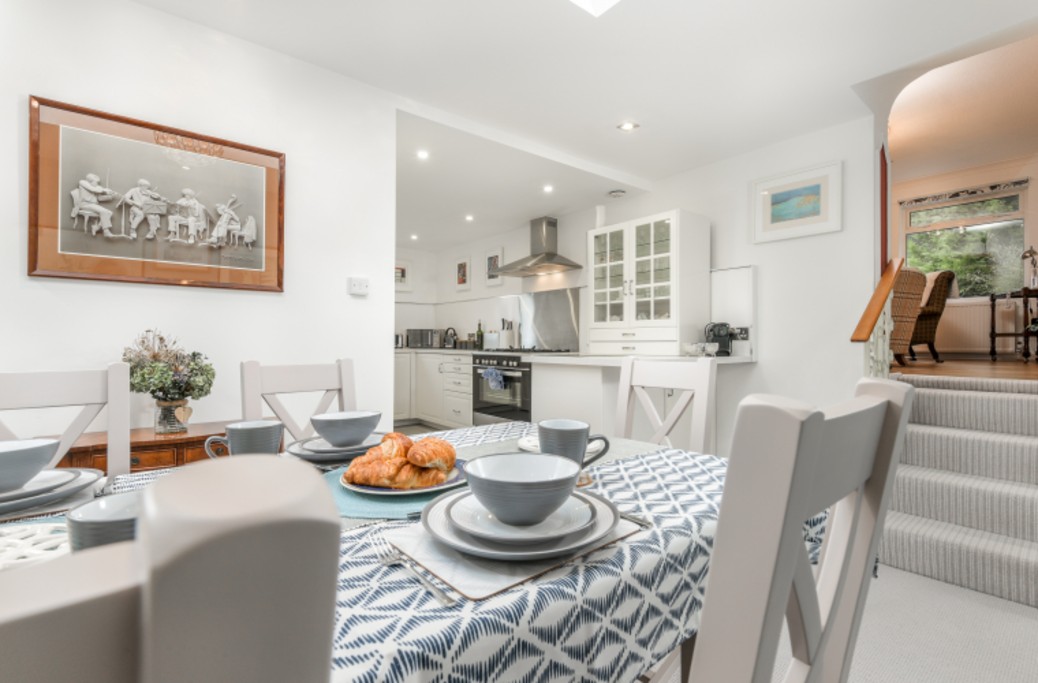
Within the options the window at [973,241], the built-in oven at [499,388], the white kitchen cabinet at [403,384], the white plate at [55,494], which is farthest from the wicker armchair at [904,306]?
the white kitchen cabinet at [403,384]

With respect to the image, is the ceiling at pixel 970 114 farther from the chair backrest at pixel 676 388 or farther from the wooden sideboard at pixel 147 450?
the wooden sideboard at pixel 147 450

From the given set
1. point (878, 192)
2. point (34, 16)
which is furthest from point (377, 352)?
point (878, 192)

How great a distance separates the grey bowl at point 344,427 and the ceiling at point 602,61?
1896mm

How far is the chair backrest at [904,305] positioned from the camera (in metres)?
3.84

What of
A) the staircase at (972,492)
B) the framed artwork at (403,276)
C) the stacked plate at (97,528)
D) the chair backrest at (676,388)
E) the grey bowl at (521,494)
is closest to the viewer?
the stacked plate at (97,528)

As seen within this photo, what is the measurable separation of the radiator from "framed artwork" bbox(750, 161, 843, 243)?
374 cm

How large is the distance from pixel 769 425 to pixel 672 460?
84 centimetres

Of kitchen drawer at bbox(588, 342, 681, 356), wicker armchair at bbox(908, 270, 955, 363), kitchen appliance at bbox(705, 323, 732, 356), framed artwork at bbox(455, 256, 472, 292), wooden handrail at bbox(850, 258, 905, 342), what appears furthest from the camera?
framed artwork at bbox(455, 256, 472, 292)

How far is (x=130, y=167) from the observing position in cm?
209

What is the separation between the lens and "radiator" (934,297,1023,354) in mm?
5734

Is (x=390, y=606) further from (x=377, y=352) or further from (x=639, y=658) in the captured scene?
(x=377, y=352)

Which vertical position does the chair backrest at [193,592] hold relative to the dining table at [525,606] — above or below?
above

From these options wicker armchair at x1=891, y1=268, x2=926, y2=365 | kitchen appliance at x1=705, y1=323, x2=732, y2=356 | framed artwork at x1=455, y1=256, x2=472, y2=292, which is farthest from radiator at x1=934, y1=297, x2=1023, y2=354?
framed artwork at x1=455, y1=256, x2=472, y2=292

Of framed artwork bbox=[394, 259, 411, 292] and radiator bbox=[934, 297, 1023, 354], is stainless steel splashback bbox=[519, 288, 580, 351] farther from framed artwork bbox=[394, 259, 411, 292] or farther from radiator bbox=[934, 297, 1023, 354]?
radiator bbox=[934, 297, 1023, 354]
